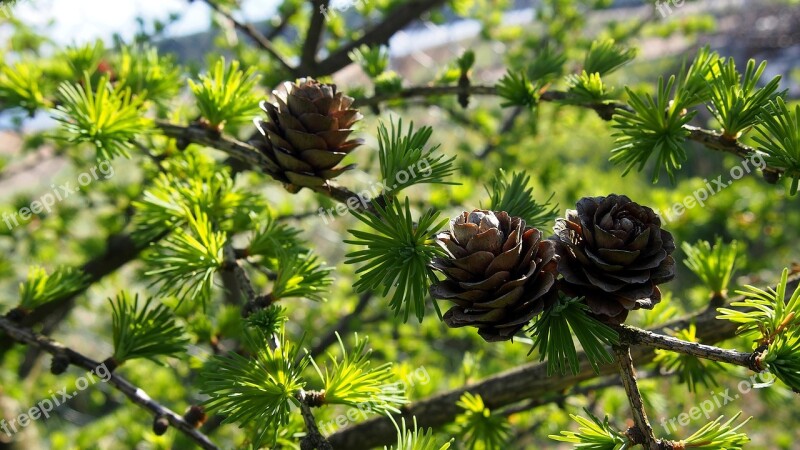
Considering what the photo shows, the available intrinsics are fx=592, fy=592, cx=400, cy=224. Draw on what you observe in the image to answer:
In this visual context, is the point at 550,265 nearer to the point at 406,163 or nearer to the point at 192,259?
the point at 406,163

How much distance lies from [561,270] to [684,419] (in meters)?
0.60

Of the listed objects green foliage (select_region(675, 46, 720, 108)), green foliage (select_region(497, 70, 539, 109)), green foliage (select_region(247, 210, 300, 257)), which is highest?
green foliage (select_region(497, 70, 539, 109))

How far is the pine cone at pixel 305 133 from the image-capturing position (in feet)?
1.55

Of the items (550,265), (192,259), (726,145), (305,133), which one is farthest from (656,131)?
(192,259)

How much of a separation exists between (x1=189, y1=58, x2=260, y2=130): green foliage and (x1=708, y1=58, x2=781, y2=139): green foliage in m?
0.40

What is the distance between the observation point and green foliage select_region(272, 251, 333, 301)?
476 millimetres

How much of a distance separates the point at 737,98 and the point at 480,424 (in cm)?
40

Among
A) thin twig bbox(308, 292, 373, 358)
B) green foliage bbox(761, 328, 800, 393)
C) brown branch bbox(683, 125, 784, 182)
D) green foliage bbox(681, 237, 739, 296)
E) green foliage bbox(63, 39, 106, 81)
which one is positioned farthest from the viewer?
thin twig bbox(308, 292, 373, 358)

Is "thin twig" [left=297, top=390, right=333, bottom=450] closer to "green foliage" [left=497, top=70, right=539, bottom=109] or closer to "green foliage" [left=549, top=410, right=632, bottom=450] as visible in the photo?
"green foliage" [left=549, top=410, right=632, bottom=450]

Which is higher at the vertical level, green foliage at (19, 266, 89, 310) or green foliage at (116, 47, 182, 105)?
green foliage at (116, 47, 182, 105)

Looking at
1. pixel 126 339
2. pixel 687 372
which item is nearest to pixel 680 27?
pixel 687 372

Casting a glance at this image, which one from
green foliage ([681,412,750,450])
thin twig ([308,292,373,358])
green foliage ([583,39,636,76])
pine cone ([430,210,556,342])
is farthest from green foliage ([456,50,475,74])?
thin twig ([308,292,373,358])

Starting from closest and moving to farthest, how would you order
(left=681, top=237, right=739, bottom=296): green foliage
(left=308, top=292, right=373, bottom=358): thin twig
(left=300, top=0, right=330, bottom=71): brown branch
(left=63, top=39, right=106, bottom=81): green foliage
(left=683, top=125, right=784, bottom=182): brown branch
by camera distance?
(left=683, top=125, right=784, bottom=182): brown branch < (left=681, top=237, right=739, bottom=296): green foliage < (left=63, top=39, right=106, bottom=81): green foliage < (left=300, top=0, right=330, bottom=71): brown branch < (left=308, top=292, right=373, bottom=358): thin twig

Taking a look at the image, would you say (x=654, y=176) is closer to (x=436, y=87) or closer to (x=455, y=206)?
(x=436, y=87)
